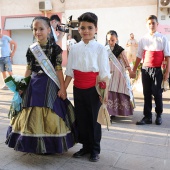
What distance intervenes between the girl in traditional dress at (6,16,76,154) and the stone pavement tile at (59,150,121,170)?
18 centimetres

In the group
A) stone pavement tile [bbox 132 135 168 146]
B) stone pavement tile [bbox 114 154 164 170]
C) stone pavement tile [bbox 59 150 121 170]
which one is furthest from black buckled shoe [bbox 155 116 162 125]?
stone pavement tile [bbox 59 150 121 170]

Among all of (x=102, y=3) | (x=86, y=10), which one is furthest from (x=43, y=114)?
(x=86, y=10)

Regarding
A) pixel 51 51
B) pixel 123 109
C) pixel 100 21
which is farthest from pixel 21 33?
pixel 51 51

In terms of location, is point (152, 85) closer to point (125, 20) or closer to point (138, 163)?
point (138, 163)

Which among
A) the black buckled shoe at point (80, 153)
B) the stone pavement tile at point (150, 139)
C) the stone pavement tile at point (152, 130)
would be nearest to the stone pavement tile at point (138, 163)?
the black buckled shoe at point (80, 153)

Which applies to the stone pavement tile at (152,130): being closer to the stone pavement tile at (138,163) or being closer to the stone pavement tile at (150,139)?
the stone pavement tile at (150,139)

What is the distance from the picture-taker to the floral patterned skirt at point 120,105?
4656 mm

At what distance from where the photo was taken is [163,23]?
44.8 feet

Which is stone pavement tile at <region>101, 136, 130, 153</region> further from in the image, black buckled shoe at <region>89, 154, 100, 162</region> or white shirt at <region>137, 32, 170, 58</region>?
white shirt at <region>137, 32, 170, 58</region>

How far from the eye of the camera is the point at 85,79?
2863 millimetres

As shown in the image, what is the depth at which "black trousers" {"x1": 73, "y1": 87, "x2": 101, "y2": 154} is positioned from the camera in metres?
2.89

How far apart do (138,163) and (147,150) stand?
0.42 meters

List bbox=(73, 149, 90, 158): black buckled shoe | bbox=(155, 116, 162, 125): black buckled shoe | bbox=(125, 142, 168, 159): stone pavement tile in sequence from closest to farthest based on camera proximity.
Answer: bbox=(73, 149, 90, 158): black buckled shoe, bbox=(125, 142, 168, 159): stone pavement tile, bbox=(155, 116, 162, 125): black buckled shoe

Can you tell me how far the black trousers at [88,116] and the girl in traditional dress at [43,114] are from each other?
3.7 inches
